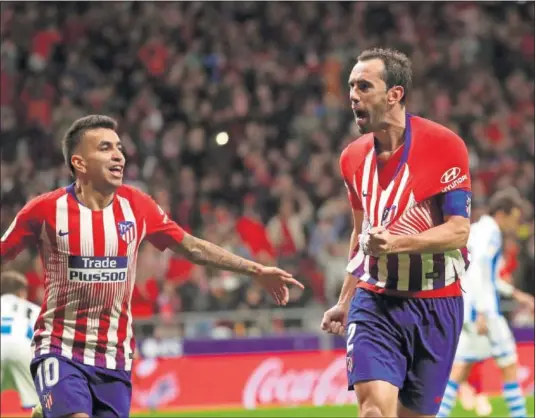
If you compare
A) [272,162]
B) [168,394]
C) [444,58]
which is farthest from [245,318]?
[444,58]

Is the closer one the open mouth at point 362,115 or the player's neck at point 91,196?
the open mouth at point 362,115

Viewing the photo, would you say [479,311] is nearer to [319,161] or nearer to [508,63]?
[319,161]

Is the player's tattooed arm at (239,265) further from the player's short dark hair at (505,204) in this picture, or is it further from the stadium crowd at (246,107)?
the stadium crowd at (246,107)

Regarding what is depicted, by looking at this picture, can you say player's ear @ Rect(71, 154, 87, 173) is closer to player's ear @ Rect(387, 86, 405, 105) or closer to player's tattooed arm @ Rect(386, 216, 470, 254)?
player's ear @ Rect(387, 86, 405, 105)

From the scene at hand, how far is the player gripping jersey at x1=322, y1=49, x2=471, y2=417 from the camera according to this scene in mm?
6098

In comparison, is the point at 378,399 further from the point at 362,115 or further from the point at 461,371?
the point at 461,371

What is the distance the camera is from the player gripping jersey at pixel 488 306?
11359 millimetres

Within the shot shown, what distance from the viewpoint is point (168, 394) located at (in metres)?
14.1

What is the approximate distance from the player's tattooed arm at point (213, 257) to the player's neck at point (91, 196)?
19.7 inches

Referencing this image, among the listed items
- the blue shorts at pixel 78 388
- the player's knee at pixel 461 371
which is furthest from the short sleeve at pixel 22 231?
the player's knee at pixel 461 371

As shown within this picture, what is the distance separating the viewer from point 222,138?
18391 millimetres

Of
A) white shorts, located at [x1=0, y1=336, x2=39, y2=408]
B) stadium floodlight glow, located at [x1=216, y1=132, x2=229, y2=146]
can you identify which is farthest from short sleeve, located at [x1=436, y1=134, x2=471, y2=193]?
stadium floodlight glow, located at [x1=216, y1=132, x2=229, y2=146]

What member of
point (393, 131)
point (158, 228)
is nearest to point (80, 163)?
point (158, 228)

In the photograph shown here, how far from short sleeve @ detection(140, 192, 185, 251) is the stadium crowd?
7.01 meters
